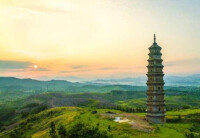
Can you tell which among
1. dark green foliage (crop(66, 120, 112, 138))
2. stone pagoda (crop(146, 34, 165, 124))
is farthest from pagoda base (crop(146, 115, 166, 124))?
dark green foliage (crop(66, 120, 112, 138))

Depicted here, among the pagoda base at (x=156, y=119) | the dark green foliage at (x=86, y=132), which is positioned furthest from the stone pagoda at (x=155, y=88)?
the dark green foliage at (x=86, y=132)

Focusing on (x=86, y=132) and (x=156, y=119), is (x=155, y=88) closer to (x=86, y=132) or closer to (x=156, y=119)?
(x=156, y=119)

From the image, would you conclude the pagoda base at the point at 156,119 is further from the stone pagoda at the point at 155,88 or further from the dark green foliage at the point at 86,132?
the dark green foliage at the point at 86,132

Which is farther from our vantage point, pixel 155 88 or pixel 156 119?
pixel 155 88

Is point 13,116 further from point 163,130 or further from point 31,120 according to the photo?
point 163,130

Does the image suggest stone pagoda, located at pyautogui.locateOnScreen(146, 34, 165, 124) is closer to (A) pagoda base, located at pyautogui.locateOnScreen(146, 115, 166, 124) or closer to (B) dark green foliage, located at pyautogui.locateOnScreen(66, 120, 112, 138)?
(A) pagoda base, located at pyautogui.locateOnScreen(146, 115, 166, 124)

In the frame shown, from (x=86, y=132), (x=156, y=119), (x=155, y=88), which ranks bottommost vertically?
(x=156, y=119)

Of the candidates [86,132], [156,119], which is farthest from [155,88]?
[86,132]

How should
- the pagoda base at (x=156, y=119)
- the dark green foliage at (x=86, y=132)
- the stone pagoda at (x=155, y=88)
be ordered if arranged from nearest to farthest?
the dark green foliage at (x=86, y=132), the pagoda base at (x=156, y=119), the stone pagoda at (x=155, y=88)
